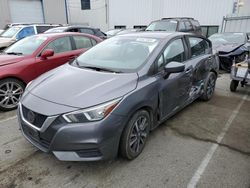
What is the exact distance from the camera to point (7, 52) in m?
4.88

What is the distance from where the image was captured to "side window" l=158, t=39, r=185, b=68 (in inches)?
122

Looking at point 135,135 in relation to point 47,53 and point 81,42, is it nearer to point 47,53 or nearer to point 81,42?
point 47,53

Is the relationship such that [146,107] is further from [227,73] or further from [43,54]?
[227,73]

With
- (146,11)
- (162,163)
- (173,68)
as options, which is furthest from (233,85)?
(146,11)

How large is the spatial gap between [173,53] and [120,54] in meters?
0.85

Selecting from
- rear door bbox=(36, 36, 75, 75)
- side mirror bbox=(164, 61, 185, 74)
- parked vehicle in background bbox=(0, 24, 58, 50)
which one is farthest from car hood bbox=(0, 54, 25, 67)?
parked vehicle in background bbox=(0, 24, 58, 50)

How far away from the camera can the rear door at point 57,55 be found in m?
4.61

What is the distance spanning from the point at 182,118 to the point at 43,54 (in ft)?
10.3

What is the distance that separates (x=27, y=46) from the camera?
4.92m

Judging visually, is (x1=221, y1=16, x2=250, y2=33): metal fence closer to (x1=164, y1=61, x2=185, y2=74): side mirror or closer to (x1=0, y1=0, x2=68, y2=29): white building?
(x1=164, y1=61, x2=185, y2=74): side mirror

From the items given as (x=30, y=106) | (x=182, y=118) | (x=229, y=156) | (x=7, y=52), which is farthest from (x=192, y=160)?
(x=7, y=52)

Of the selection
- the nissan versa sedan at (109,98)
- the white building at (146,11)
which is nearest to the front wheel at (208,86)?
the nissan versa sedan at (109,98)

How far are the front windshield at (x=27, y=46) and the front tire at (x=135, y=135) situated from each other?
3.22 meters

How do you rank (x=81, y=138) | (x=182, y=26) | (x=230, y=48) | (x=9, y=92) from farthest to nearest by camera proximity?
(x=182, y=26), (x=230, y=48), (x=9, y=92), (x=81, y=138)
